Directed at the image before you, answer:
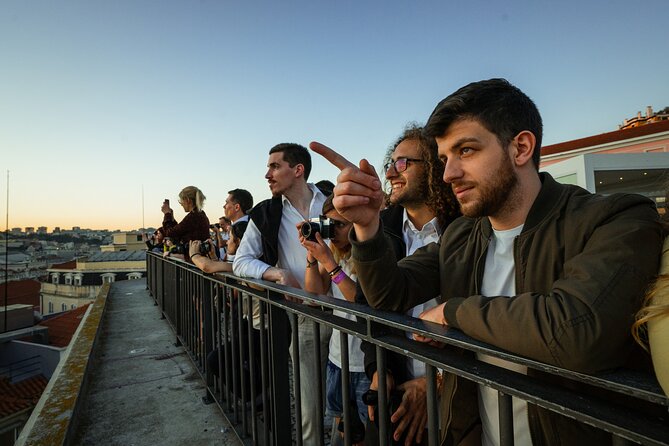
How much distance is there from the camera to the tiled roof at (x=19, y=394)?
1185cm

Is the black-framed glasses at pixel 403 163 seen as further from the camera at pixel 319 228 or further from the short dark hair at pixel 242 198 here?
the short dark hair at pixel 242 198

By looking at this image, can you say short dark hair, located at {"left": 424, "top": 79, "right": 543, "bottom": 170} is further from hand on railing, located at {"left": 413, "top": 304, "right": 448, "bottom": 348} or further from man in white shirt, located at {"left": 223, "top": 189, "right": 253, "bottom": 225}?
man in white shirt, located at {"left": 223, "top": 189, "right": 253, "bottom": 225}

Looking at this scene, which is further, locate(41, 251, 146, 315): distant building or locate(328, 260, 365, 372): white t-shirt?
locate(41, 251, 146, 315): distant building

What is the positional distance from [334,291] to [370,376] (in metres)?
1.01

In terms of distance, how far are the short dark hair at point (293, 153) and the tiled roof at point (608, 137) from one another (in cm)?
1355

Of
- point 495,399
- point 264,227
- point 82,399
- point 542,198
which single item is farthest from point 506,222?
point 82,399

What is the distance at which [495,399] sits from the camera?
1.29 metres

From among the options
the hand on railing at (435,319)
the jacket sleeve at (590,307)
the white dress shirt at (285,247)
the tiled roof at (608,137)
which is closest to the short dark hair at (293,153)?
the white dress shirt at (285,247)

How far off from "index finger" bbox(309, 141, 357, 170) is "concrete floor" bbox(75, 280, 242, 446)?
2.26 m

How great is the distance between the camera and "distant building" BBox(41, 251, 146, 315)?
41.0 metres

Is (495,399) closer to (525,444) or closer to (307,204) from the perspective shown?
(525,444)

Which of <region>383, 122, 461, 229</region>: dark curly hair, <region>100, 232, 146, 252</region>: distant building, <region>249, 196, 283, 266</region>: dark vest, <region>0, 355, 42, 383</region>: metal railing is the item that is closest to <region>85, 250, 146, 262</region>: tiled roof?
<region>100, 232, 146, 252</region>: distant building

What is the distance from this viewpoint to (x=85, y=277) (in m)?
42.0

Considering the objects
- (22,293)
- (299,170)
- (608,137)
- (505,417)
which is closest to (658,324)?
(505,417)
